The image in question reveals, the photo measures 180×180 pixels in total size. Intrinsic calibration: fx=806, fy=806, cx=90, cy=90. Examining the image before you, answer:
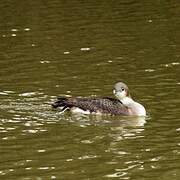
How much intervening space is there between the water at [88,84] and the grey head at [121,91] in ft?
1.97

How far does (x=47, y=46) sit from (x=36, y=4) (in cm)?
1023

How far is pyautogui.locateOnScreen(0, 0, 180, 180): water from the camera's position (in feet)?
44.1

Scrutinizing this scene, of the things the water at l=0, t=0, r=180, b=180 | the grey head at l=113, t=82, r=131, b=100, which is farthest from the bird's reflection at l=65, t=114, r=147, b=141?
the grey head at l=113, t=82, r=131, b=100

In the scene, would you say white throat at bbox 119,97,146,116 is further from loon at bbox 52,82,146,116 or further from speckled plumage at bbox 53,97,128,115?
speckled plumage at bbox 53,97,128,115

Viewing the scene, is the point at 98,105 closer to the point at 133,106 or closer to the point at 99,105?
the point at 99,105

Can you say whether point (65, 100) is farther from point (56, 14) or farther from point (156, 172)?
point (56, 14)

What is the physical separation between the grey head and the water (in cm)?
60

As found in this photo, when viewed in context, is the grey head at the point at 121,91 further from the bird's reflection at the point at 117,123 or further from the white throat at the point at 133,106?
the bird's reflection at the point at 117,123

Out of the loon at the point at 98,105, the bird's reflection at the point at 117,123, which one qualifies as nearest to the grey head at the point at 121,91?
the loon at the point at 98,105

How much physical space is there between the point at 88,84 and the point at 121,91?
2250mm

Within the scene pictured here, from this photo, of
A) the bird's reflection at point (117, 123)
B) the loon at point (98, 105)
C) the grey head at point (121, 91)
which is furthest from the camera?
the grey head at point (121, 91)

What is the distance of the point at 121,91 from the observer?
57.4 feet

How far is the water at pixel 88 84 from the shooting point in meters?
13.5

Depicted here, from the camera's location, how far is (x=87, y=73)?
20.8 m
